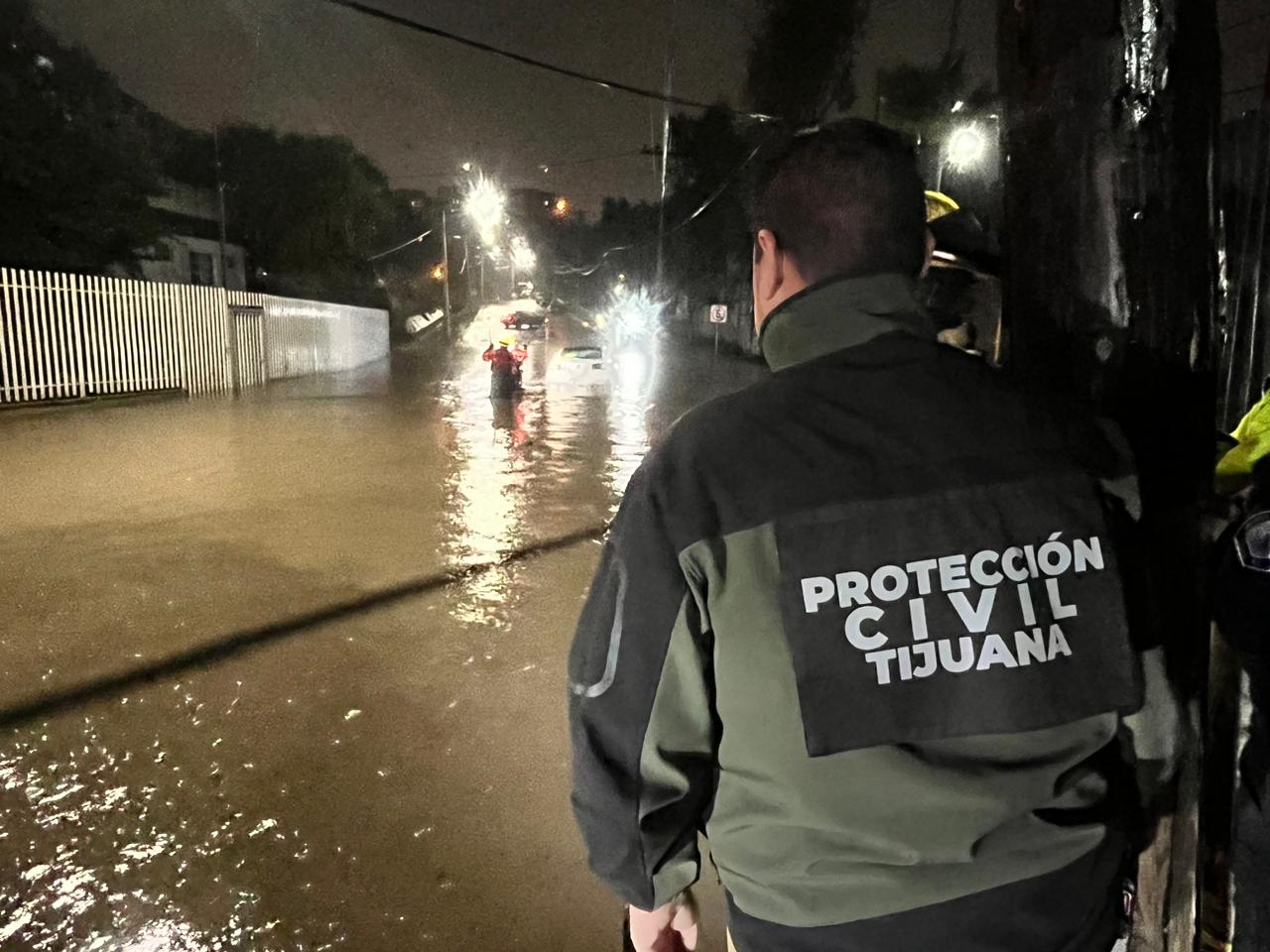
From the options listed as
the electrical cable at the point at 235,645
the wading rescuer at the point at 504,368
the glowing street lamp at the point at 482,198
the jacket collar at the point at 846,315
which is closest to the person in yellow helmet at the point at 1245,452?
the jacket collar at the point at 846,315

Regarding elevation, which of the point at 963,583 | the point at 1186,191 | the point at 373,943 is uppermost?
the point at 1186,191

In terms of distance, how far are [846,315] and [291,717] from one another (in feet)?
10.5

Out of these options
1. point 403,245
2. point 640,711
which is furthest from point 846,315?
point 403,245

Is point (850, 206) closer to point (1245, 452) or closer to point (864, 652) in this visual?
point (864, 652)

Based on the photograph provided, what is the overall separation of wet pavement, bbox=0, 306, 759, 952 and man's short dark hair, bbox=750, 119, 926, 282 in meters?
2.09

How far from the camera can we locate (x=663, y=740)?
1.30m

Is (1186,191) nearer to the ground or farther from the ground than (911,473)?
farther from the ground

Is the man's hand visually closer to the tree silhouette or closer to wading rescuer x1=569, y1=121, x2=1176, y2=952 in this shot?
wading rescuer x1=569, y1=121, x2=1176, y2=952

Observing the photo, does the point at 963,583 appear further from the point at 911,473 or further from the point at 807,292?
the point at 807,292

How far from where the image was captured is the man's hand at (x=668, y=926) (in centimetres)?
146

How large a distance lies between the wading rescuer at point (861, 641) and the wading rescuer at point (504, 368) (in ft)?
43.4

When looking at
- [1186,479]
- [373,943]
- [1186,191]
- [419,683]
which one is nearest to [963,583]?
[1186,479]

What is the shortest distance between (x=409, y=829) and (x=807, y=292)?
241 cm

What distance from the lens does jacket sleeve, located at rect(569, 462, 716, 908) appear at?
49.3 inches
